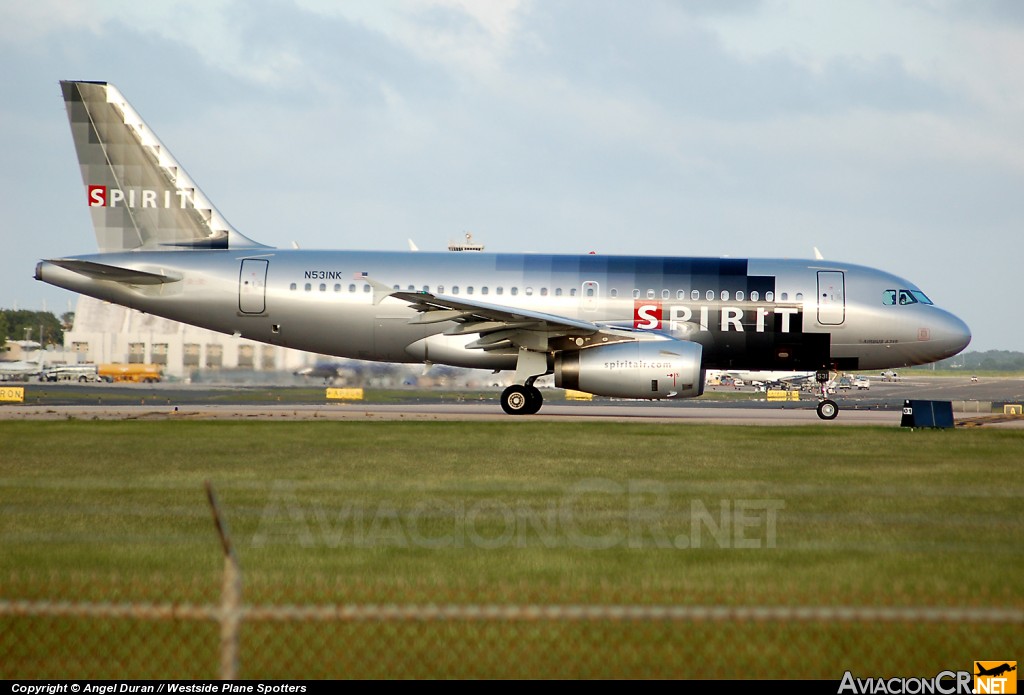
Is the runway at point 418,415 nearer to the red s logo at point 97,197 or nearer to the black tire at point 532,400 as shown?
the black tire at point 532,400

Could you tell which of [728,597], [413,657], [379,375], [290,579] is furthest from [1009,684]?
[379,375]

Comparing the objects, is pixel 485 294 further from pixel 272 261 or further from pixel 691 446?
pixel 691 446

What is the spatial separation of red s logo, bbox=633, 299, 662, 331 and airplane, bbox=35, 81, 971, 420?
4 cm

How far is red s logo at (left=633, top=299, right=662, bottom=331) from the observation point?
2884 cm

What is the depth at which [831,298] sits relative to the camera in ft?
96.3

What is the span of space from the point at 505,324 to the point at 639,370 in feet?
12.7

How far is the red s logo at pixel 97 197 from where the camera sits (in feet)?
100

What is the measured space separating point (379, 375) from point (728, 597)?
32.8 meters

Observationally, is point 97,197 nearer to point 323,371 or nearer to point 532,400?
point 323,371

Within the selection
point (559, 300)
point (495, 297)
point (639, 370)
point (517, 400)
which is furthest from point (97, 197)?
point (639, 370)

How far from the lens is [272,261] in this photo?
29.8m

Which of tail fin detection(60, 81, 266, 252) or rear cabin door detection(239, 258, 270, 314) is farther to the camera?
tail fin detection(60, 81, 266, 252)

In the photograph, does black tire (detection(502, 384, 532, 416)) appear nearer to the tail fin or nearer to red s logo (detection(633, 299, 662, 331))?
red s logo (detection(633, 299, 662, 331))

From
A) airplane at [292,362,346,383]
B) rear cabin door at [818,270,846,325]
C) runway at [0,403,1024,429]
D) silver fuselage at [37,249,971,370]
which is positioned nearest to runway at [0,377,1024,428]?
runway at [0,403,1024,429]
